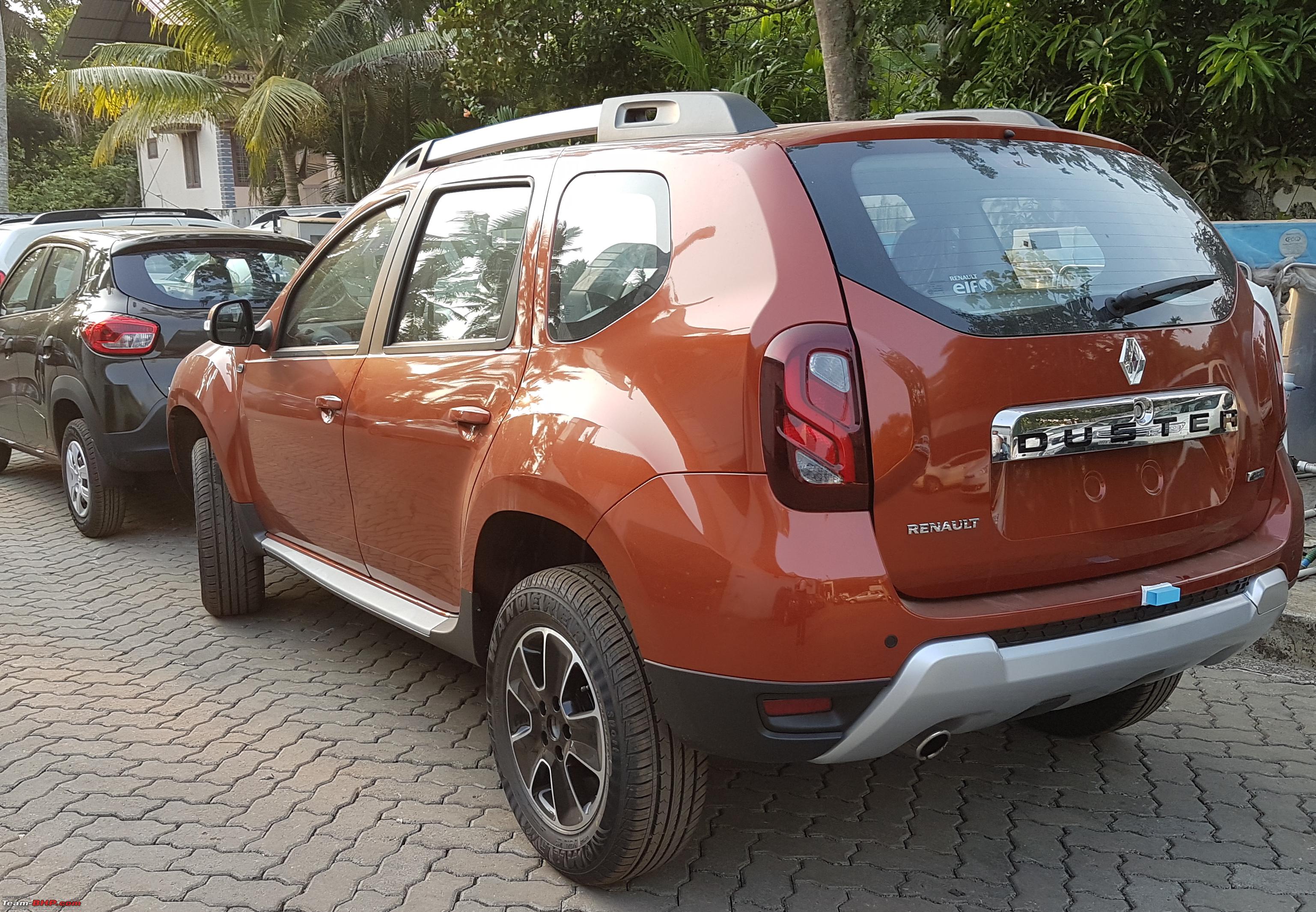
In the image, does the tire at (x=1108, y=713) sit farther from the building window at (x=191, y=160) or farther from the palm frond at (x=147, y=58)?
the building window at (x=191, y=160)


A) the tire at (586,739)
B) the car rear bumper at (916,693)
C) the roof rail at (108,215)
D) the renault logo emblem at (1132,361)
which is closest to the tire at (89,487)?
the roof rail at (108,215)

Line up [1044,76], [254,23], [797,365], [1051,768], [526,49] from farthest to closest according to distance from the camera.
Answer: [254,23]
[526,49]
[1044,76]
[1051,768]
[797,365]

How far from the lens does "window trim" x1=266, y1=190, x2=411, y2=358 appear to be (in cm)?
390

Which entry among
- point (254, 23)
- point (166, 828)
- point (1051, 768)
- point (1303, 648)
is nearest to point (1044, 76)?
point (1303, 648)

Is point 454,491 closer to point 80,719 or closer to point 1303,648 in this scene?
point 80,719

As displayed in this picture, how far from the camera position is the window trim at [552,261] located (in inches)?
110

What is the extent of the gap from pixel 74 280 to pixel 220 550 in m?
2.81

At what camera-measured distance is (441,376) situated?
346 centimetres

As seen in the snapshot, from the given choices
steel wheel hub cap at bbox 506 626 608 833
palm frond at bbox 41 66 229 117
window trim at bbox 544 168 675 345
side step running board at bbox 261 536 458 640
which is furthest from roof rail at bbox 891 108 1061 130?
palm frond at bbox 41 66 229 117

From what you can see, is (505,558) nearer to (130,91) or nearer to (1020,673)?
(1020,673)

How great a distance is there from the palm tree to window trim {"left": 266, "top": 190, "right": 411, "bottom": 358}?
17.6 metres

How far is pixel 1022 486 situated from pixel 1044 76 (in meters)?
7.28

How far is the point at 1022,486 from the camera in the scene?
2621 mm

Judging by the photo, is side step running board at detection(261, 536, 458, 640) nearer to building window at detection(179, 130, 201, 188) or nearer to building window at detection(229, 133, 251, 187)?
building window at detection(229, 133, 251, 187)
